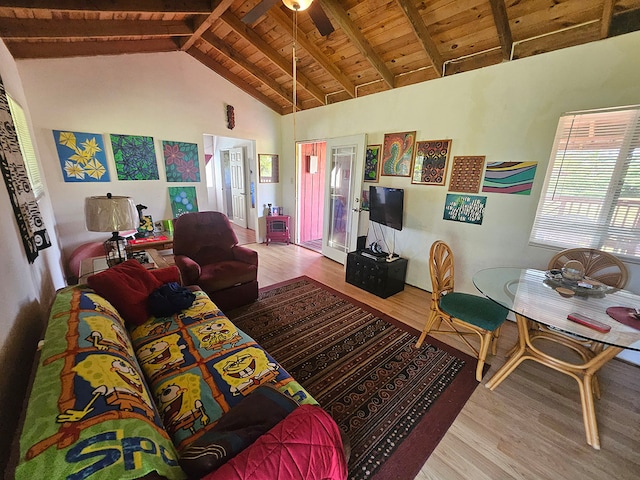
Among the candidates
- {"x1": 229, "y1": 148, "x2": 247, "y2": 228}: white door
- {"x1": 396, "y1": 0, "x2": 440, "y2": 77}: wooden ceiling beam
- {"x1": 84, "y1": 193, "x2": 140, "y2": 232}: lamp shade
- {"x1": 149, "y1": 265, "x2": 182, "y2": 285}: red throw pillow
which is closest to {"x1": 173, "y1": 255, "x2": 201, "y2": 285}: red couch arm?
{"x1": 149, "y1": 265, "x2": 182, "y2": 285}: red throw pillow

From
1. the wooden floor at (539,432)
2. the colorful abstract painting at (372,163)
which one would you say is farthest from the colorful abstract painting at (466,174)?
the wooden floor at (539,432)

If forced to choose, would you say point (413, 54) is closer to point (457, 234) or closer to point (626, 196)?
point (457, 234)

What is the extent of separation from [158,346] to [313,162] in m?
3.97

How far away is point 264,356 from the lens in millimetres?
1403

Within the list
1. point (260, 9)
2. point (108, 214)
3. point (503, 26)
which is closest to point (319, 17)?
point (260, 9)

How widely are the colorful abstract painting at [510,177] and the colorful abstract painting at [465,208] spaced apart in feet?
0.47

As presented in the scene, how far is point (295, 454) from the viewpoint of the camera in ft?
2.41

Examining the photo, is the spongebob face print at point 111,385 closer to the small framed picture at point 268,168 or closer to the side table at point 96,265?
the side table at point 96,265

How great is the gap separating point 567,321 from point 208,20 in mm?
4039

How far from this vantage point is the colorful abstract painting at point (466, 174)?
259 cm

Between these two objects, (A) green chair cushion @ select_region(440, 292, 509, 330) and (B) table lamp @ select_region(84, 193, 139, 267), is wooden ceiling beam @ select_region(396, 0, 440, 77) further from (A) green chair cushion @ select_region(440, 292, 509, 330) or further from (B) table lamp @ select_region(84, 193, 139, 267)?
(B) table lamp @ select_region(84, 193, 139, 267)

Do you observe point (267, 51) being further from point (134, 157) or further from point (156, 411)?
point (156, 411)

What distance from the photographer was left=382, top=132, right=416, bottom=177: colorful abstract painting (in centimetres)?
Result: 307

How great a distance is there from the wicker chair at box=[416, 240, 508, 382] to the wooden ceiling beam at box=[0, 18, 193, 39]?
3660mm
